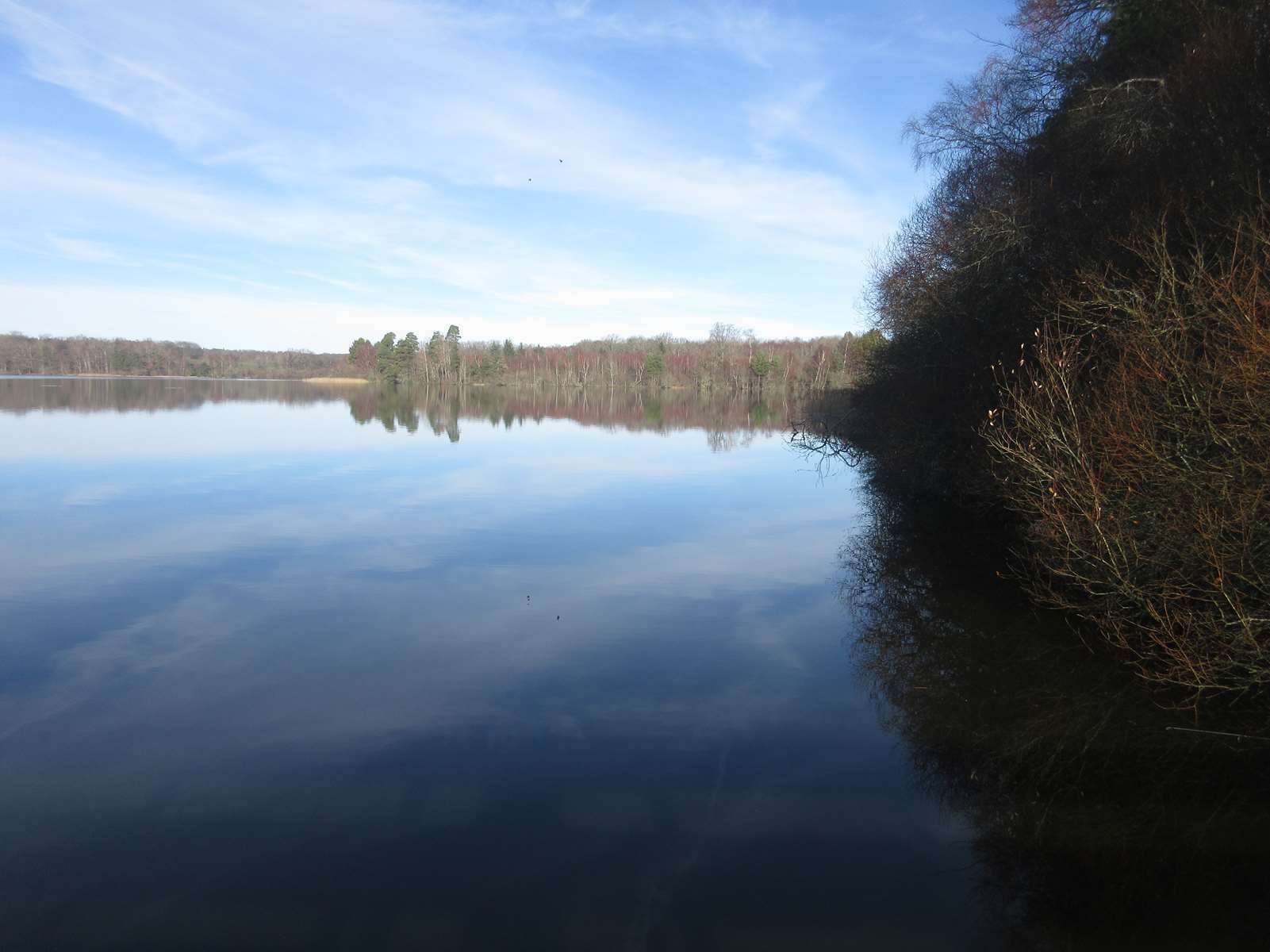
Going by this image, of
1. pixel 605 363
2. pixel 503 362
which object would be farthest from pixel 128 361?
pixel 605 363

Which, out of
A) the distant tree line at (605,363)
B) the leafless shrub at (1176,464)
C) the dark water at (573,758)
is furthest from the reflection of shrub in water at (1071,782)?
the distant tree line at (605,363)

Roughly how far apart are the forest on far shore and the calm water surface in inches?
2018

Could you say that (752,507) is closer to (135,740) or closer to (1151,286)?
(1151,286)

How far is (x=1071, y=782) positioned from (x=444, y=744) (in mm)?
4615

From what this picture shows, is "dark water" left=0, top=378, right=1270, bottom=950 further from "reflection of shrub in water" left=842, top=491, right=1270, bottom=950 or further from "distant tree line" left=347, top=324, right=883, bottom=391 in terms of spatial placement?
"distant tree line" left=347, top=324, right=883, bottom=391

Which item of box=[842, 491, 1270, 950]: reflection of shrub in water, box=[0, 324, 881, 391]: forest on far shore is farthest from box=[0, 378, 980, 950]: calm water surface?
box=[0, 324, 881, 391]: forest on far shore

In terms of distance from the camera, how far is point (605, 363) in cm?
9925

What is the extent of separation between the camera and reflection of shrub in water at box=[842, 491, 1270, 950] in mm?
5031

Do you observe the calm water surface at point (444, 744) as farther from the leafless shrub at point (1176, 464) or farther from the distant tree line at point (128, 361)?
the distant tree line at point (128, 361)

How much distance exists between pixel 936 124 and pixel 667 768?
18.0m

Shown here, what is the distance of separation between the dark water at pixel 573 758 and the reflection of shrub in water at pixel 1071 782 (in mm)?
27

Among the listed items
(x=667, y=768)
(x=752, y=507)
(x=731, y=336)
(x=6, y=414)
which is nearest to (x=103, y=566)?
(x=667, y=768)

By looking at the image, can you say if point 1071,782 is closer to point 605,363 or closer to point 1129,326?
point 1129,326

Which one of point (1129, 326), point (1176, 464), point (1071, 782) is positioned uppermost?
point (1129, 326)
